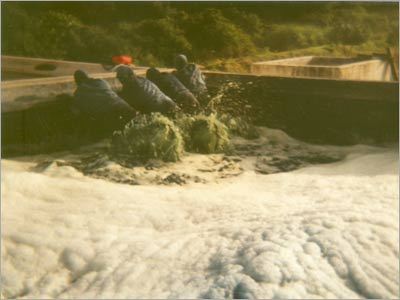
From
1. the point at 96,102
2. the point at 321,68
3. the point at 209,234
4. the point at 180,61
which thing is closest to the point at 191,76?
the point at 180,61

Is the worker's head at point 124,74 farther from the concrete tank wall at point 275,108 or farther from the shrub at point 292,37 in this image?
the shrub at point 292,37

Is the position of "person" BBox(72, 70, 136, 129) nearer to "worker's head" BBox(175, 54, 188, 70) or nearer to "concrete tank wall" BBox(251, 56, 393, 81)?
"worker's head" BBox(175, 54, 188, 70)

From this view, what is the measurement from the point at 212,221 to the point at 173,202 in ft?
0.66

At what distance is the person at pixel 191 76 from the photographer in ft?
9.57

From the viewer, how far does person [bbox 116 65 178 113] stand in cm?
292

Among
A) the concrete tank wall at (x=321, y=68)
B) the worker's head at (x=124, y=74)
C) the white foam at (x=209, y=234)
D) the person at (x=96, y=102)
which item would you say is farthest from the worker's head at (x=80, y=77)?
the concrete tank wall at (x=321, y=68)

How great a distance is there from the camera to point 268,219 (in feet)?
9.15

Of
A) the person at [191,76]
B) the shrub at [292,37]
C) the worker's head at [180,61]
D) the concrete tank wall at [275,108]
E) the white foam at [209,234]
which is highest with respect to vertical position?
the shrub at [292,37]

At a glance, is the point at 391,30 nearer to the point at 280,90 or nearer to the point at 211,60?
the point at 280,90

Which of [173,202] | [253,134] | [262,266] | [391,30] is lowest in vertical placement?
[262,266]

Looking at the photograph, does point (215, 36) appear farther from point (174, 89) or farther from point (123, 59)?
point (123, 59)

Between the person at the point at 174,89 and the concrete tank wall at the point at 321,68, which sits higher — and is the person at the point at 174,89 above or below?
below

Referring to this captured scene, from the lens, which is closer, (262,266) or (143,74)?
(262,266)

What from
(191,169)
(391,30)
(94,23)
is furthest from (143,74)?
(391,30)
